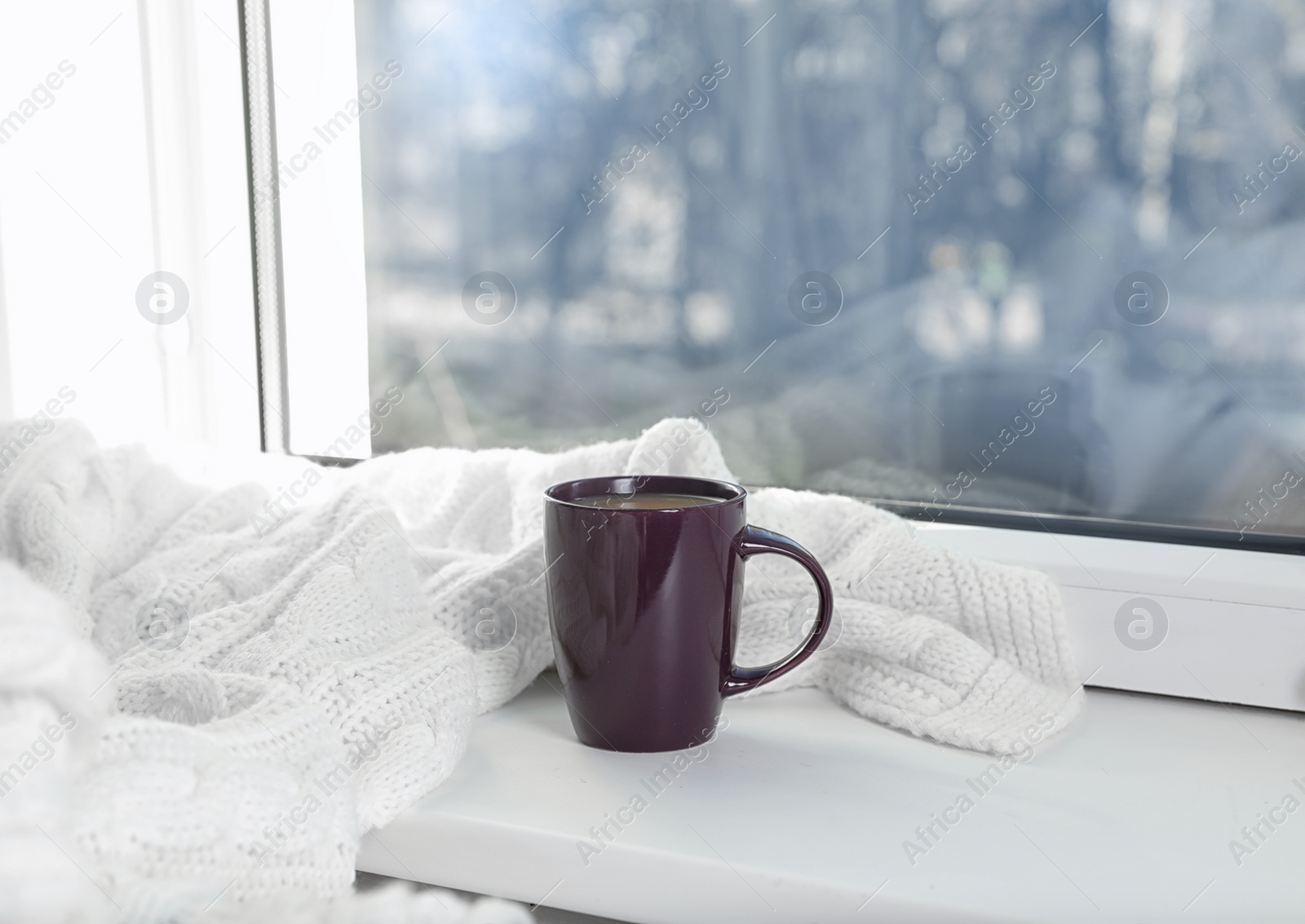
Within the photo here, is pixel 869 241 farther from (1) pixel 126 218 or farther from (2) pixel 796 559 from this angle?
(1) pixel 126 218

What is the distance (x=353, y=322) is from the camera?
95cm

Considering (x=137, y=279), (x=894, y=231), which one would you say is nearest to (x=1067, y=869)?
(x=894, y=231)

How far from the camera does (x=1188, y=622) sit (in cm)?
67

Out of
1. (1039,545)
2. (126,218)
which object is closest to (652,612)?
(1039,545)

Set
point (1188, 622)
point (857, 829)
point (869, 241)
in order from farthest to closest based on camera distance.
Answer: point (869, 241)
point (1188, 622)
point (857, 829)

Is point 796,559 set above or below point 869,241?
below

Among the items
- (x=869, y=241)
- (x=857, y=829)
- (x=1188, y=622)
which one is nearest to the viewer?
(x=857, y=829)

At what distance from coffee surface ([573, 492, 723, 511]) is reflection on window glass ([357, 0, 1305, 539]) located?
0.27 metres

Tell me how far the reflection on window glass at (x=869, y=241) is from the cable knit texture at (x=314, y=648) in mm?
142

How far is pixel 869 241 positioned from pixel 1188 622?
0.34 m

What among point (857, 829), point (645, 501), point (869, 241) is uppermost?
point (869, 241)

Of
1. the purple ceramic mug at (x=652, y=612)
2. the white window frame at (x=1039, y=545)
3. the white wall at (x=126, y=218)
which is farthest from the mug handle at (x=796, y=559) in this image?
the white wall at (x=126, y=218)

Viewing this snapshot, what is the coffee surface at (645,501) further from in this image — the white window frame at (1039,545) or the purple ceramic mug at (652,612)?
the white window frame at (1039,545)

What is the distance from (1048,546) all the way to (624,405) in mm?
339
